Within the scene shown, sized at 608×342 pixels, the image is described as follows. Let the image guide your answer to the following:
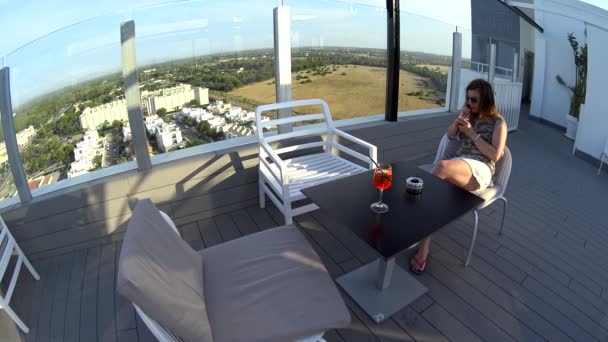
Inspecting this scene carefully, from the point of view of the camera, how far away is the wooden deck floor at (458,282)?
172cm

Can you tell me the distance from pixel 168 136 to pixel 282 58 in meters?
1.18

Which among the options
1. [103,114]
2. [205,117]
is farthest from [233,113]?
[103,114]

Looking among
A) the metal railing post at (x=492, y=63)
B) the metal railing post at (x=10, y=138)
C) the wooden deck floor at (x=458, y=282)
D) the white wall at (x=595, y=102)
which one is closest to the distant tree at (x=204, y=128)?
the wooden deck floor at (x=458, y=282)

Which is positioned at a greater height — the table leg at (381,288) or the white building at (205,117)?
the white building at (205,117)

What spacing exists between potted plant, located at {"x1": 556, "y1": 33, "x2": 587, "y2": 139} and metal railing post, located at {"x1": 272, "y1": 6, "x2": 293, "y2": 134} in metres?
5.78

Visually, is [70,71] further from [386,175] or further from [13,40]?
[386,175]

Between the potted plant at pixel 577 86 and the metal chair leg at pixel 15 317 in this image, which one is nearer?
the metal chair leg at pixel 15 317

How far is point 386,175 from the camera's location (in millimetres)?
1689

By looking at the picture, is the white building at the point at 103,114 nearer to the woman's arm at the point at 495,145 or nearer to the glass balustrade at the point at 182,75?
the glass balustrade at the point at 182,75

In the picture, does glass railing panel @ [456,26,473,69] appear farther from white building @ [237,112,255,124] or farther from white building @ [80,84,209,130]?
white building @ [80,84,209,130]

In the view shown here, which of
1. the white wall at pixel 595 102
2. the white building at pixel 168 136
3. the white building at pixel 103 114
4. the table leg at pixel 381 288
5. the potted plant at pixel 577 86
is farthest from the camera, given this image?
the potted plant at pixel 577 86

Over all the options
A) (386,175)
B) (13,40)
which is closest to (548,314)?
(386,175)

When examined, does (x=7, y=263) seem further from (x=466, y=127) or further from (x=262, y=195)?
(x=466, y=127)

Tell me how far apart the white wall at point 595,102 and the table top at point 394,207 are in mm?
4370
